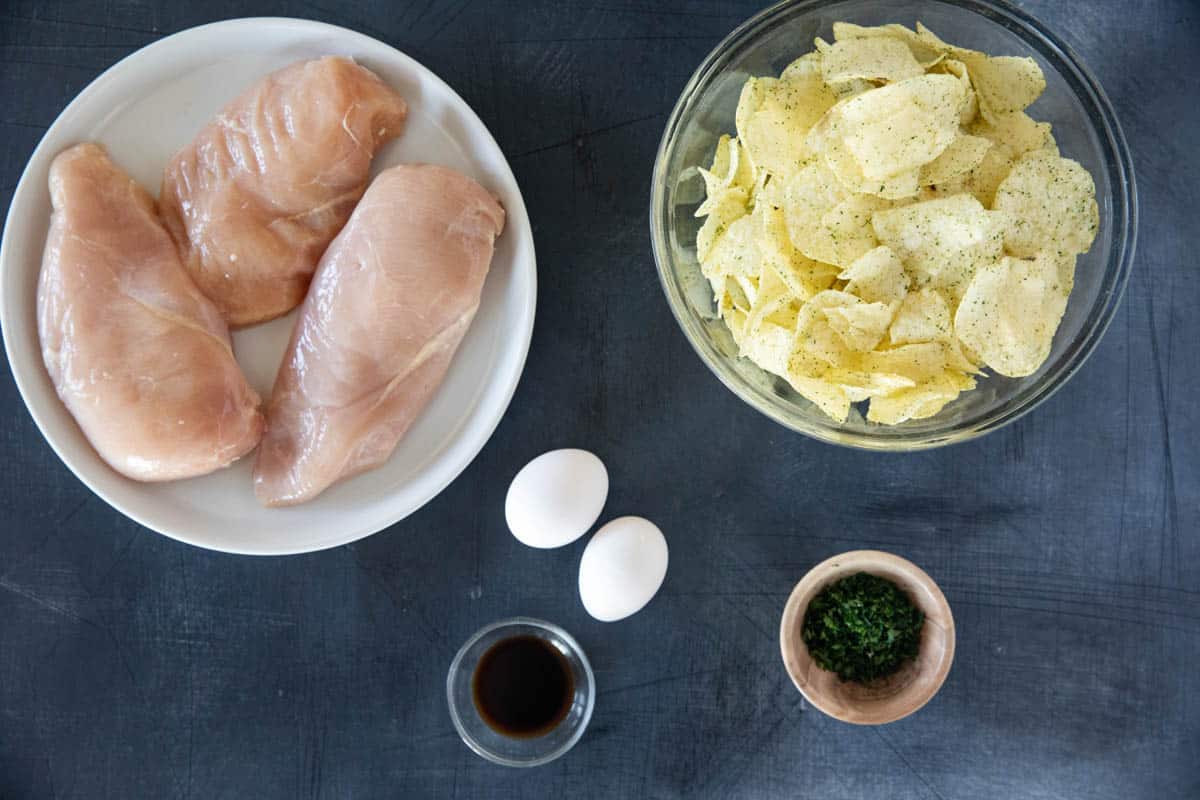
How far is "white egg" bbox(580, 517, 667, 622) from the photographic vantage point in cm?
140

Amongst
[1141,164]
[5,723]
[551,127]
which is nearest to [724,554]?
[551,127]

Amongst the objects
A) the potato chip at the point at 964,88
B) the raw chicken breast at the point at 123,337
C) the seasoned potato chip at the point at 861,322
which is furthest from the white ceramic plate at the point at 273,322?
the potato chip at the point at 964,88

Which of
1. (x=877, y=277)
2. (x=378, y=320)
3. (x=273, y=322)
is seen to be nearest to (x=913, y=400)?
(x=877, y=277)

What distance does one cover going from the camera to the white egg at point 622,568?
140cm

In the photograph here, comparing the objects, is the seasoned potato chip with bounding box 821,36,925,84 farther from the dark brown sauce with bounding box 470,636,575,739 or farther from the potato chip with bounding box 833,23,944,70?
the dark brown sauce with bounding box 470,636,575,739

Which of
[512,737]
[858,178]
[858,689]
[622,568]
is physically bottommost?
[512,737]

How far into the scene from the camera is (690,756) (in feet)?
4.99

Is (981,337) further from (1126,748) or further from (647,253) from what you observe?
(1126,748)

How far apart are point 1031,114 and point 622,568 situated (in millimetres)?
817

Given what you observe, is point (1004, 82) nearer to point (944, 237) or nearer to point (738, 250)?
point (944, 237)

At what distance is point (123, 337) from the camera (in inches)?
51.9

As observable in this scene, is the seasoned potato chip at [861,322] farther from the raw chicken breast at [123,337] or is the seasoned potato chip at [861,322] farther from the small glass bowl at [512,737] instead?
the raw chicken breast at [123,337]

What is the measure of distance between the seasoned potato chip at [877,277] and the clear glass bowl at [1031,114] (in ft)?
0.64

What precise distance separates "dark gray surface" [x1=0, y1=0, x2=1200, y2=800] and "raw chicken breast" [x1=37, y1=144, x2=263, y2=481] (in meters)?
0.21
